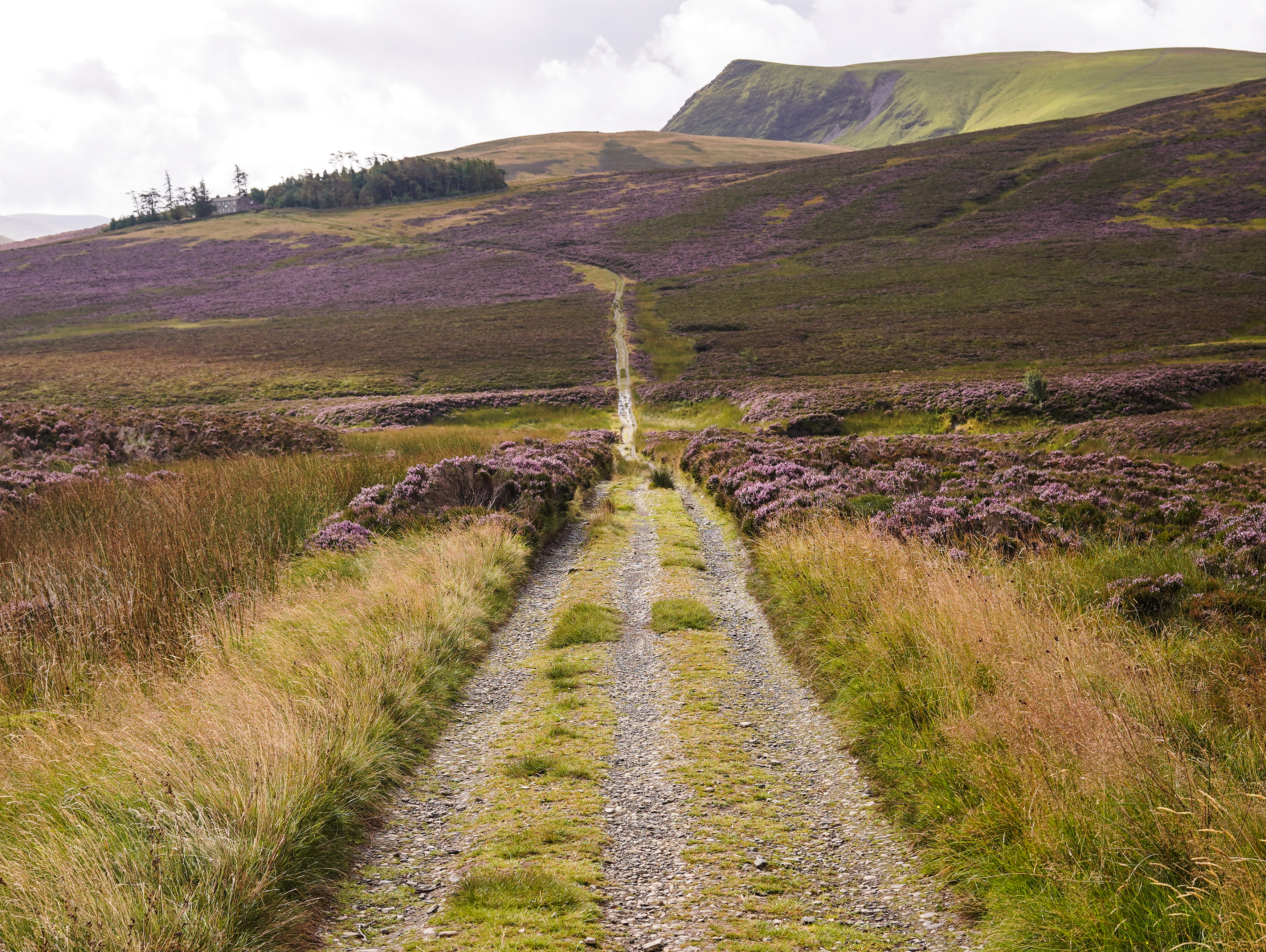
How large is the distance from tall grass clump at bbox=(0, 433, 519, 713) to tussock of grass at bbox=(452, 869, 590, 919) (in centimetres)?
410

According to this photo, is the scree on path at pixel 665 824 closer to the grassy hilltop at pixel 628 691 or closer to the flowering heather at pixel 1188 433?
the grassy hilltop at pixel 628 691

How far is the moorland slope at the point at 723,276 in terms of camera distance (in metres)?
52.5

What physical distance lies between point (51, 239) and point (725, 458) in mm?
169841

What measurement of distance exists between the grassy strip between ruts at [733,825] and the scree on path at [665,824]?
2 centimetres

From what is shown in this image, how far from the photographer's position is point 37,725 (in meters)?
5.97

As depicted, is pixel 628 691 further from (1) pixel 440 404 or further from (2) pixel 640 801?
(1) pixel 440 404

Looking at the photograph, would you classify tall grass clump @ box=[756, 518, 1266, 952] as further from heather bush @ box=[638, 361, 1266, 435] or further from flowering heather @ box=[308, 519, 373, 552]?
heather bush @ box=[638, 361, 1266, 435]

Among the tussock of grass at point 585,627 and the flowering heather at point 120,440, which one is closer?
the tussock of grass at point 585,627

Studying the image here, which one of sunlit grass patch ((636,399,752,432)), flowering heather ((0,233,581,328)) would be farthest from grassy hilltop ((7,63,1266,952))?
flowering heather ((0,233,581,328))

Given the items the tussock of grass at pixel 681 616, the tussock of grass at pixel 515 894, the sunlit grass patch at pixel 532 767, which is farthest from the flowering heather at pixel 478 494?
the tussock of grass at pixel 515 894

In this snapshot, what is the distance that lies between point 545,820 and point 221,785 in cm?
211

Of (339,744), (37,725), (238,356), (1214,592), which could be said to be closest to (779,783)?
(339,744)

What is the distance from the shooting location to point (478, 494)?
16625 mm

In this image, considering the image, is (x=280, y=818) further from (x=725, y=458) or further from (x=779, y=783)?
(x=725, y=458)
